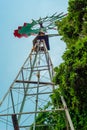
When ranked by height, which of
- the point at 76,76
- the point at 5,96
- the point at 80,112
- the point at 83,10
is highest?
the point at 83,10

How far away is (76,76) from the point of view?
10.6 metres

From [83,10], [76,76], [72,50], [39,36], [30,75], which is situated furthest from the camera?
[39,36]

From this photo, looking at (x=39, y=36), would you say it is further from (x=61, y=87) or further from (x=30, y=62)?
(x=61, y=87)

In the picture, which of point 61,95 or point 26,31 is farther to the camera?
point 26,31

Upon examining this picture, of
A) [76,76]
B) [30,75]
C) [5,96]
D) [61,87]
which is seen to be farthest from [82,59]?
[30,75]

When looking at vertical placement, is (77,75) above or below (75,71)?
below

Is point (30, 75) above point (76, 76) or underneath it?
underneath

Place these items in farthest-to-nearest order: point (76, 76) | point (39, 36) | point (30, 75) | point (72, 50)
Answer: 1. point (39, 36)
2. point (30, 75)
3. point (72, 50)
4. point (76, 76)

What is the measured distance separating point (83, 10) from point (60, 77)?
300cm

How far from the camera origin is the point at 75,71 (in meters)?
10.7

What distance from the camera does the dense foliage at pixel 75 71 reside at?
10750mm

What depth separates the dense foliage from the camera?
1075cm

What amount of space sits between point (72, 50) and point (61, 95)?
1.46 m

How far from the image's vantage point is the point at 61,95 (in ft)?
37.4
